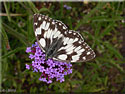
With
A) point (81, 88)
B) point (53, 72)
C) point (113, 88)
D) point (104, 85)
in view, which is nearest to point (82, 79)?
point (81, 88)

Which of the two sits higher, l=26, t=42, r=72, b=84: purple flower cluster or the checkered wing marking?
the checkered wing marking

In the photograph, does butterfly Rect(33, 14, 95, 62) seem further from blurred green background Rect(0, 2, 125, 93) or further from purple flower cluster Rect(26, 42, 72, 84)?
blurred green background Rect(0, 2, 125, 93)

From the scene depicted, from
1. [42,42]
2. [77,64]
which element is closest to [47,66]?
[42,42]

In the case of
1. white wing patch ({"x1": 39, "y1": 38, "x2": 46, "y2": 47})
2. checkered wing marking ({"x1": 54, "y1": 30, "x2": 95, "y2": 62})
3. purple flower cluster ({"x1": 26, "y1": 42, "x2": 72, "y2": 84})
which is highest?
Answer: white wing patch ({"x1": 39, "y1": 38, "x2": 46, "y2": 47})

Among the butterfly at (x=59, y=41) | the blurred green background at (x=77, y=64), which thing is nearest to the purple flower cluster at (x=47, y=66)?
the butterfly at (x=59, y=41)

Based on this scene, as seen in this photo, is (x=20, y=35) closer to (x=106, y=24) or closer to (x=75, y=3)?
(x=75, y=3)

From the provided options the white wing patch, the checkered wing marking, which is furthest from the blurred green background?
the white wing patch

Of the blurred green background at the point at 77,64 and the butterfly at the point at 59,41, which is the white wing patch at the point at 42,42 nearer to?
the butterfly at the point at 59,41

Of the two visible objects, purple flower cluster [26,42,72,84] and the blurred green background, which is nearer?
purple flower cluster [26,42,72,84]

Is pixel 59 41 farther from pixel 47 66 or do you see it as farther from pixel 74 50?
pixel 47 66
